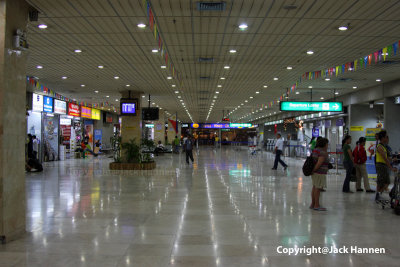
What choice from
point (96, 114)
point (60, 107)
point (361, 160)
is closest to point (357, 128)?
point (361, 160)

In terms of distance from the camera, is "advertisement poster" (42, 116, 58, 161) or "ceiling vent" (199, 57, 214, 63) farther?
"advertisement poster" (42, 116, 58, 161)

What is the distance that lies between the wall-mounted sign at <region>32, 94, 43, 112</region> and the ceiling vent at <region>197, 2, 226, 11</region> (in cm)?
1497

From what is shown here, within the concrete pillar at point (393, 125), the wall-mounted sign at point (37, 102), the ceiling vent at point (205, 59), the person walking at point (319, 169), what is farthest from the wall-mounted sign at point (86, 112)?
the person walking at point (319, 169)

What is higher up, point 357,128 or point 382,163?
point 357,128

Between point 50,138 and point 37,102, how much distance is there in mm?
3566

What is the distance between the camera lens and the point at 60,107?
22.0 m

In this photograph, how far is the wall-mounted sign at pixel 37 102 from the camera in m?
18.7

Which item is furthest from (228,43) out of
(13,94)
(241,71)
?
(13,94)

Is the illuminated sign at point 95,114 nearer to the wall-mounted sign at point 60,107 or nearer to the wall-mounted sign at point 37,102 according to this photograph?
the wall-mounted sign at point 60,107

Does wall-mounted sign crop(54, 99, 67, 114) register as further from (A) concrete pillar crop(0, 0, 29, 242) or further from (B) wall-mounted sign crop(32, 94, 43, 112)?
(A) concrete pillar crop(0, 0, 29, 242)

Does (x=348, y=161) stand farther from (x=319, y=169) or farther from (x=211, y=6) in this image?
(x=211, y=6)

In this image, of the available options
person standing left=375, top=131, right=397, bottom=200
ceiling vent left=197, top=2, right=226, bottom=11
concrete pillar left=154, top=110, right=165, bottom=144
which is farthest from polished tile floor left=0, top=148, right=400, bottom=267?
concrete pillar left=154, top=110, right=165, bottom=144

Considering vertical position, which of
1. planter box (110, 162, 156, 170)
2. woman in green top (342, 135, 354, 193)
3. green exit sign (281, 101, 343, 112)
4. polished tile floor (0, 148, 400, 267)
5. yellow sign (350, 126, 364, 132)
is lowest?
polished tile floor (0, 148, 400, 267)

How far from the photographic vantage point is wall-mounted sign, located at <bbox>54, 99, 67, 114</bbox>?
21.3m
